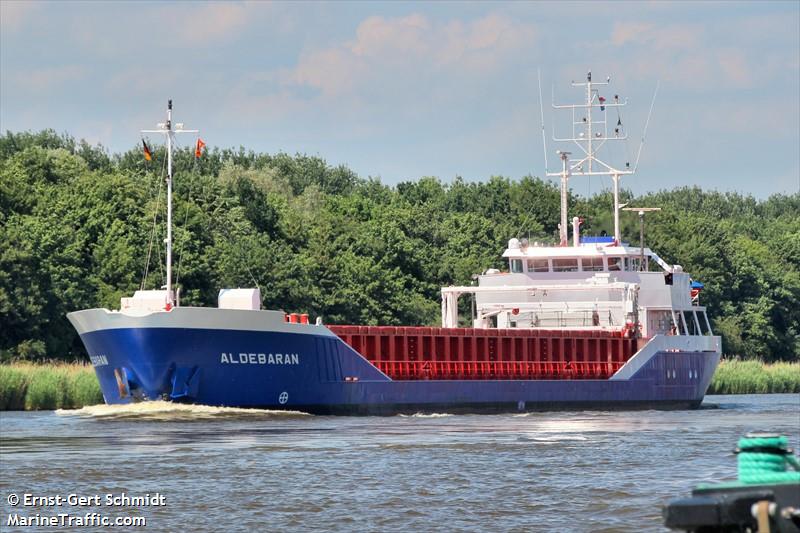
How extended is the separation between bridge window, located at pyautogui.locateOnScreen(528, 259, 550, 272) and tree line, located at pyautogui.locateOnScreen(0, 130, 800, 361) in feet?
51.3

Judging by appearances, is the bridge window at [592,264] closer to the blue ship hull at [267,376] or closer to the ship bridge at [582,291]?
the ship bridge at [582,291]

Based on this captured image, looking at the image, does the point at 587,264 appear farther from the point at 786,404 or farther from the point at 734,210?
the point at 734,210

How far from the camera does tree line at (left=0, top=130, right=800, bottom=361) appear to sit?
70500mm

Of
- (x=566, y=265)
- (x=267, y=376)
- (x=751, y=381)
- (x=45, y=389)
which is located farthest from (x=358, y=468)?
(x=751, y=381)

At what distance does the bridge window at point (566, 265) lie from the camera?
189ft

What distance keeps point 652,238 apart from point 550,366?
56121mm

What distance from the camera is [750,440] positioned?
11.5 meters

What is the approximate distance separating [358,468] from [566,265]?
31143 mm

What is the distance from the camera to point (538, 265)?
57812 mm

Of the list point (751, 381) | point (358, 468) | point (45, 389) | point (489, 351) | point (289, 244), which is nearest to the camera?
point (358, 468)

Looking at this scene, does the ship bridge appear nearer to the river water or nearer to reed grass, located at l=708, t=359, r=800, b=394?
the river water

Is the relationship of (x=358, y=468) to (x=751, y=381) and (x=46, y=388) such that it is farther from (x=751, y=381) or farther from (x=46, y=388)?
(x=751, y=381)

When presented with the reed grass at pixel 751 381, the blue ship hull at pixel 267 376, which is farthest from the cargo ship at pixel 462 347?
the reed grass at pixel 751 381

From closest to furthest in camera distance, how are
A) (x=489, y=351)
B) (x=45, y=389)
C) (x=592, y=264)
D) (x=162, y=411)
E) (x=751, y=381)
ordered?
(x=162, y=411), (x=45, y=389), (x=489, y=351), (x=592, y=264), (x=751, y=381)
